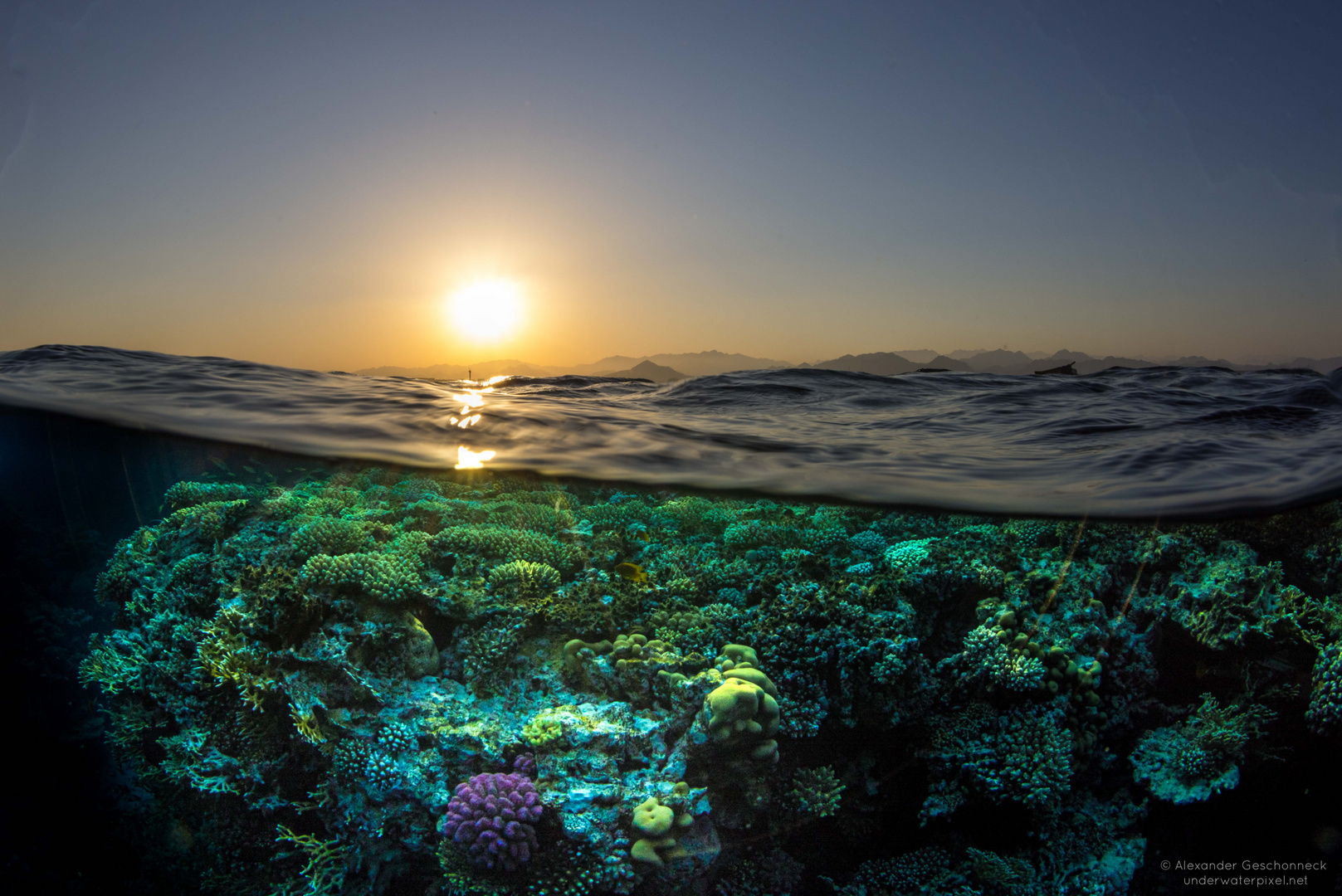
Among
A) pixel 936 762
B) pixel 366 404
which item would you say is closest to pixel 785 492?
pixel 936 762

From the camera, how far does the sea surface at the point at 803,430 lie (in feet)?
16.0

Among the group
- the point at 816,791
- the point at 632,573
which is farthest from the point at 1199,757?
the point at 632,573

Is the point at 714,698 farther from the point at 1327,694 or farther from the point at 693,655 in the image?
the point at 1327,694

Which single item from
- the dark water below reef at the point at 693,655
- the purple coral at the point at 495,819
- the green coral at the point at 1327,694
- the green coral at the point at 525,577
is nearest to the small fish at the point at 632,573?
the dark water below reef at the point at 693,655

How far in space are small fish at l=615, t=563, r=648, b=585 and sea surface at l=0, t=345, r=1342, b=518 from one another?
91 cm

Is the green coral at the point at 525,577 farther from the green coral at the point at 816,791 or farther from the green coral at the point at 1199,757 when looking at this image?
the green coral at the point at 1199,757

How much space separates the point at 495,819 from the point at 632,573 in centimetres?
233

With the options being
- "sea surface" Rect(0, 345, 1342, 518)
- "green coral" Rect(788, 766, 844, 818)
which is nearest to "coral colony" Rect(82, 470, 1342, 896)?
"green coral" Rect(788, 766, 844, 818)

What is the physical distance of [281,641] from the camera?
5.21 m

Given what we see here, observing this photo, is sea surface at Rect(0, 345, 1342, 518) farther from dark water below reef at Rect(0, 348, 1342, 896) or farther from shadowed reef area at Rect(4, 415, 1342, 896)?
shadowed reef area at Rect(4, 415, 1342, 896)

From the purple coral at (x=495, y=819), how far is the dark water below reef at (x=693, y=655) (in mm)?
40

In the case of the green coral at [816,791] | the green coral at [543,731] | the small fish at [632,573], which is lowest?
the green coral at [816,791]

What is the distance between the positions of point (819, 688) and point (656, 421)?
3.18 m

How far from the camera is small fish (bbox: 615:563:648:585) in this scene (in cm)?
562
